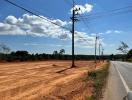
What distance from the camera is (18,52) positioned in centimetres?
12800

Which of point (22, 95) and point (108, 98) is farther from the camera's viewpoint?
point (22, 95)

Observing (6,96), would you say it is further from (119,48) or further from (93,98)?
(119,48)

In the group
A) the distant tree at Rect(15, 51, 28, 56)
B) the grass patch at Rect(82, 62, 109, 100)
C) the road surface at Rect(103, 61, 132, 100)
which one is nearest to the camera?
the grass patch at Rect(82, 62, 109, 100)

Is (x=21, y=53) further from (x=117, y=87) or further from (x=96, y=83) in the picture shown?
(x=117, y=87)

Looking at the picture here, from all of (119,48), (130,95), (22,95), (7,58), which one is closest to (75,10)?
(7,58)

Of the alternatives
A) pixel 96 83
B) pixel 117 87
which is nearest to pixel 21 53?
pixel 96 83

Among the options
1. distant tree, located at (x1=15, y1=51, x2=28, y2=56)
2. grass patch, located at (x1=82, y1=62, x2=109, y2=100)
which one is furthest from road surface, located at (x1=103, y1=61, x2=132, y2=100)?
distant tree, located at (x1=15, y1=51, x2=28, y2=56)

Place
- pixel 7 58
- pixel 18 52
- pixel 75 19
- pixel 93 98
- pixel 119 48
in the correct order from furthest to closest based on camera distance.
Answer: pixel 119 48, pixel 18 52, pixel 7 58, pixel 75 19, pixel 93 98

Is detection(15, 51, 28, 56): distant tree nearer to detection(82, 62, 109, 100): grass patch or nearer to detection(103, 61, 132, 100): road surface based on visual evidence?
detection(82, 62, 109, 100): grass patch

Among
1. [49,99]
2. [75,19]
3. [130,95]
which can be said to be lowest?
[49,99]

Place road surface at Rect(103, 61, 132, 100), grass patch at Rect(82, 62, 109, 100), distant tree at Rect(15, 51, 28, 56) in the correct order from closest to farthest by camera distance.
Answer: grass patch at Rect(82, 62, 109, 100) → road surface at Rect(103, 61, 132, 100) → distant tree at Rect(15, 51, 28, 56)

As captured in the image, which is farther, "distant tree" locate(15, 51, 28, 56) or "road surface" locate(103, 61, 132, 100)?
"distant tree" locate(15, 51, 28, 56)

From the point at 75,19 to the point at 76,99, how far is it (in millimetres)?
39395

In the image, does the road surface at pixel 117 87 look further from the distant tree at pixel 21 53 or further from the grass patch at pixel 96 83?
the distant tree at pixel 21 53
